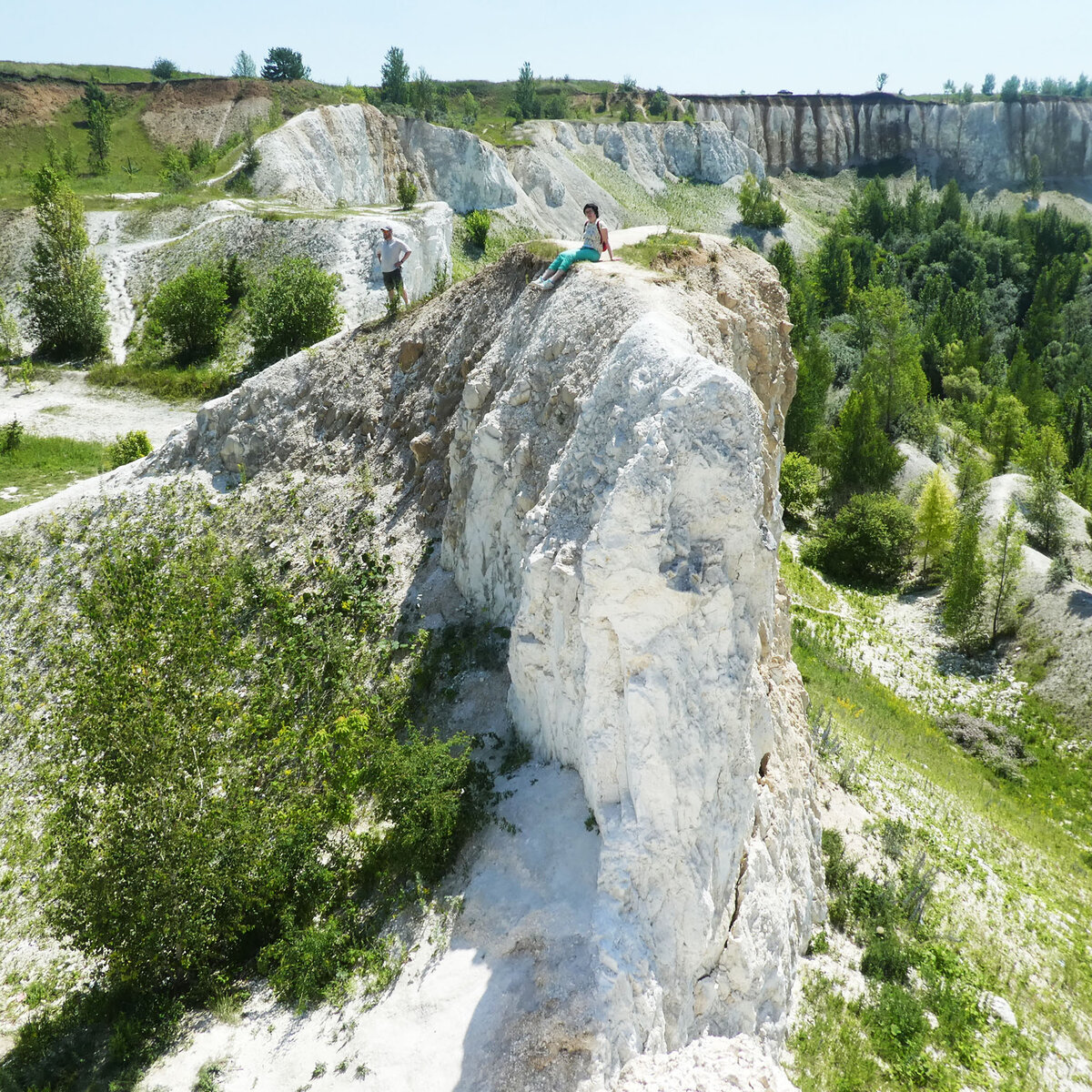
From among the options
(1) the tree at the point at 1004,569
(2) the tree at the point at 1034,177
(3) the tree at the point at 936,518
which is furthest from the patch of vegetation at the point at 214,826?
(2) the tree at the point at 1034,177

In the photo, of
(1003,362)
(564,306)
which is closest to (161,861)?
(564,306)

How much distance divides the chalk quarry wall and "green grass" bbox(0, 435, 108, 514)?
14.7m

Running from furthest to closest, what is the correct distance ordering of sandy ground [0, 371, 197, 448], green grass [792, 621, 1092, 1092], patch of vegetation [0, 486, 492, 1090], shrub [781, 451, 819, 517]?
1. shrub [781, 451, 819, 517]
2. sandy ground [0, 371, 197, 448]
3. green grass [792, 621, 1092, 1092]
4. patch of vegetation [0, 486, 492, 1090]

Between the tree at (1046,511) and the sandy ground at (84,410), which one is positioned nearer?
the sandy ground at (84,410)

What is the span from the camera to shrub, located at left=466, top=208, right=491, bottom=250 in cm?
5722

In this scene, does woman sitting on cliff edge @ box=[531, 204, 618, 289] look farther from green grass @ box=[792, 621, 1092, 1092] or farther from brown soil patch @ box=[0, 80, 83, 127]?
brown soil patch @ box=[0, 80, 83, 127]

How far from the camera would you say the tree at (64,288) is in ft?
108

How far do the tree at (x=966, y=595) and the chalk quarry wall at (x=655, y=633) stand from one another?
59.0ft

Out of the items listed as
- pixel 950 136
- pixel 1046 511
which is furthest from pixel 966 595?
pixel 950 136

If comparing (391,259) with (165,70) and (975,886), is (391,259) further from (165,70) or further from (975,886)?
(165,70)

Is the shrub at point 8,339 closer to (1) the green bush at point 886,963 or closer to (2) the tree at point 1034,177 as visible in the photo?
(1) the green bush at point 886,963

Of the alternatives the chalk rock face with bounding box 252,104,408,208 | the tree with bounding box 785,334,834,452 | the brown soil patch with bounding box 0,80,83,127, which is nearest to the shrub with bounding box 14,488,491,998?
the tree with bounding box 785,334,834,452

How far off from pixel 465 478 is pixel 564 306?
353cm

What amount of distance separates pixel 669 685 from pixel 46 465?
897 inches
